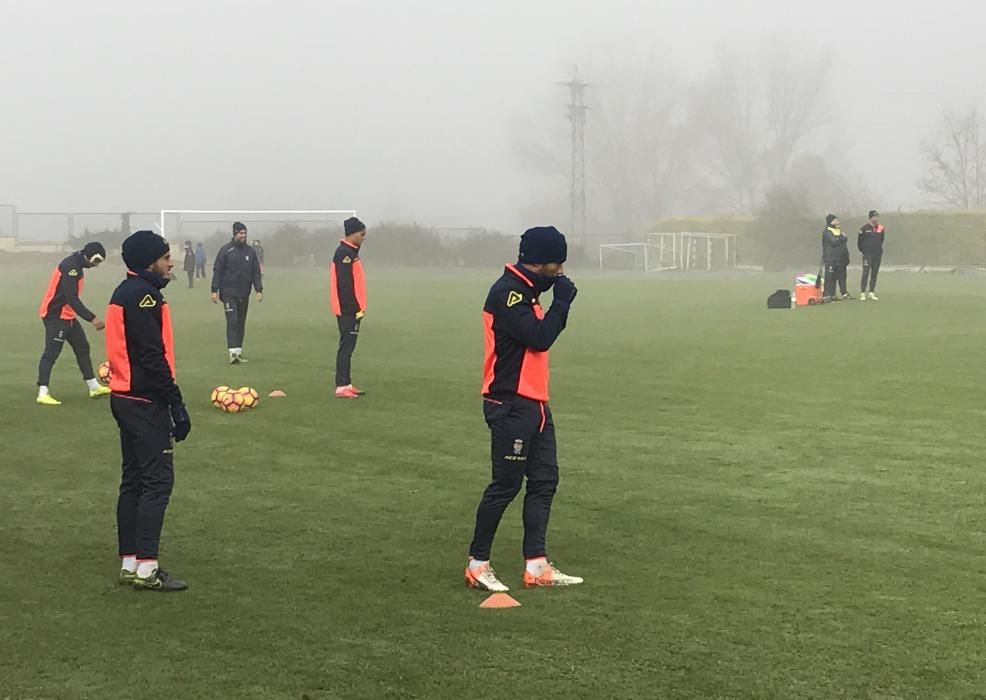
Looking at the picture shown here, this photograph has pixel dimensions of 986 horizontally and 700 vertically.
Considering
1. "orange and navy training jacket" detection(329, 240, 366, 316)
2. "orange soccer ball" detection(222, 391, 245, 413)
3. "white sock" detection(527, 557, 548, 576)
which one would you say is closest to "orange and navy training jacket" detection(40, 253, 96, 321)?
"orange soccer ball" detection(222, 391, 245, 413)

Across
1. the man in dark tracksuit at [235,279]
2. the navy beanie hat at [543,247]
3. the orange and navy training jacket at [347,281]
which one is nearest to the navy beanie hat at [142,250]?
the navy beanie hat at [543,247]

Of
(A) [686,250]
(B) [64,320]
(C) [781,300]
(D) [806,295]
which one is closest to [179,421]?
(B) [64,320]

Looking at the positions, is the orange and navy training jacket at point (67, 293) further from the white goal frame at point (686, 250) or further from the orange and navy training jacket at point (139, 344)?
the white goal frame at point (686, 250)

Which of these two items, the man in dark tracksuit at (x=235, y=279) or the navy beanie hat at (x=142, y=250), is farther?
the man in dark tracksuit at (x=235, y=279)

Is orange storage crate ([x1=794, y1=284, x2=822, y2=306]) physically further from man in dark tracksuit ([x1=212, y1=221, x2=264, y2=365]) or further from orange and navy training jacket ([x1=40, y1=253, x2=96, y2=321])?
orange and navy training jacket ([x1=40, y1=253, x2=96, y2=321])

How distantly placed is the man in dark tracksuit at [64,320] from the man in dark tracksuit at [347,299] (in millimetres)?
2564

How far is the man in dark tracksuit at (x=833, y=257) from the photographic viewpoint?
24750 millimetres

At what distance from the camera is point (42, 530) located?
7.30m

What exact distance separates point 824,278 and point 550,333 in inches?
839

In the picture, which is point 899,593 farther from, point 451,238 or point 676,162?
point 676,162

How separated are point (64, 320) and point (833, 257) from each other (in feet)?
55.9

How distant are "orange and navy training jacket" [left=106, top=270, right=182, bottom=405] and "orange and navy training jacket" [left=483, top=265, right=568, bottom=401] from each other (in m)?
1.67

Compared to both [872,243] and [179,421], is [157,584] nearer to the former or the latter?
[179,421]

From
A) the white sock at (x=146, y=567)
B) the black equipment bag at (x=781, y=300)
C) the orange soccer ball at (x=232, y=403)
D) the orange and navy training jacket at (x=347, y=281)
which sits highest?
the orange and navy training jacket at (x=347, y=281)
